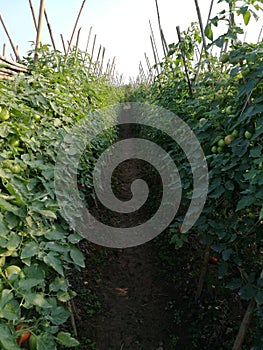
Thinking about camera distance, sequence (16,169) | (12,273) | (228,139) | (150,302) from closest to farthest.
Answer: (12,273), (16,169), (228,139), (150,302)

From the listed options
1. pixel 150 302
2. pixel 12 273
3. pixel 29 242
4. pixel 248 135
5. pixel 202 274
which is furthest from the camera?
pixel 150 302

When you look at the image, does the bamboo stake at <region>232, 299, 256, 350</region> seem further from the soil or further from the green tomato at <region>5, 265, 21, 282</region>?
the green tomato at <region>5, 265, 21, 282</region>

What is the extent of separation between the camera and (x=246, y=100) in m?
1.55

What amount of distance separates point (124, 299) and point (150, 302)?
0.20 m

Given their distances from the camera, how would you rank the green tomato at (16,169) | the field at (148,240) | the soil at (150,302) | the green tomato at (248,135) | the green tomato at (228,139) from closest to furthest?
the field at (148,240), the green tomato at (16,169), the green tomato at (248,135), the green tomato at (228,139), the soil at (150,302)

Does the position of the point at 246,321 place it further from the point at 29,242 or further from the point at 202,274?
the point at 29,242

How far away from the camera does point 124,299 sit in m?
2.55

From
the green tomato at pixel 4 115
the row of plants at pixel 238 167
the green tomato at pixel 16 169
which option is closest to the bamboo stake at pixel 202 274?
the row of plants at pixel 238 167

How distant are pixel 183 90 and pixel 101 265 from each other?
5.74 feet

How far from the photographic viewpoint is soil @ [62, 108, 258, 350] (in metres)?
2.12

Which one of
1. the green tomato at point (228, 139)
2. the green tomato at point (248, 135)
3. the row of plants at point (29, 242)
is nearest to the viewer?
the row of plants at point (29, 242)

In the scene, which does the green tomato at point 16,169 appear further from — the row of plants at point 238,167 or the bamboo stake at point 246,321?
the bamboo stake at point 246,321

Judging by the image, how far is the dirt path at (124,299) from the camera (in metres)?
2.17

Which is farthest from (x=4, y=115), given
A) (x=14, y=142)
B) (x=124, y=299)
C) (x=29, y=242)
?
(x=124, y=299)
